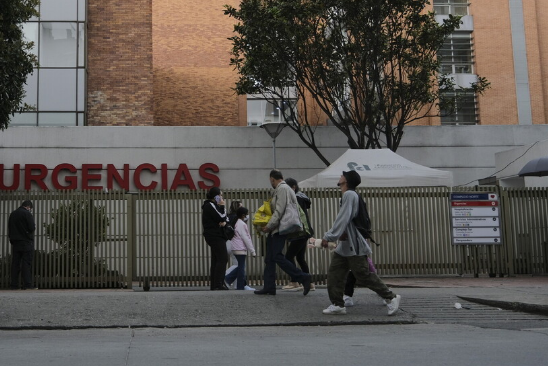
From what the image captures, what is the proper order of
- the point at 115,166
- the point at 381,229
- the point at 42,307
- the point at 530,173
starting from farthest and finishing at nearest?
1. the point at 115,166
2. the point at 530,173
3. the point at 381,229
4. the point at 42,307

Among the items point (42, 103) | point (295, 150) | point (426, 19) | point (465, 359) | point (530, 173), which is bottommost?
point (465, 359)

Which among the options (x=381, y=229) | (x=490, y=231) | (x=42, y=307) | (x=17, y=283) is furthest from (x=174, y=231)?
(x=490, y=231)

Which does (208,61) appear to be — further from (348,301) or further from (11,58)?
(348,301)

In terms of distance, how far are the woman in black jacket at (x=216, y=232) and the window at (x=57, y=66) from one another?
36.7ft

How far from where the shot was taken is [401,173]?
1600 cm

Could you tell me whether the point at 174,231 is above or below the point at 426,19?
below

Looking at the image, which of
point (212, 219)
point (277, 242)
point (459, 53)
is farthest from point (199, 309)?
point (459, 53)

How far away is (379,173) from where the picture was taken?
52.2 feet

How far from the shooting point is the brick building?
22734mm

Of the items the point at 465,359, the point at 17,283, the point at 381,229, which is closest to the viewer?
the point at 465,359

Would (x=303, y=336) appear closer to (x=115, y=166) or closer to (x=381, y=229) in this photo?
(x=381, y=229)

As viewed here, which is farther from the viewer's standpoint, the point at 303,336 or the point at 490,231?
the point at 490,231

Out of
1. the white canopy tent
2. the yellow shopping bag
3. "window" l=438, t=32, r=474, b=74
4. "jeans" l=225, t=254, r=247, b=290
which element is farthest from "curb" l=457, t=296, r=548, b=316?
"window" l=438, t=32, r=474, b=74

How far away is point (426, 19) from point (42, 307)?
551 inches
